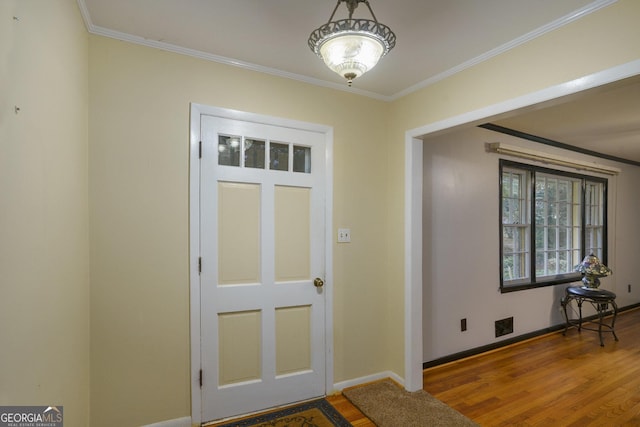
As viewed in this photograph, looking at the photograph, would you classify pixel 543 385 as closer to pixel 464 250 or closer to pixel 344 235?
pixel 464 250

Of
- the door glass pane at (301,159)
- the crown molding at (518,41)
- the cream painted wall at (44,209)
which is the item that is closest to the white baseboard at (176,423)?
the cream painted wall at (44,209)

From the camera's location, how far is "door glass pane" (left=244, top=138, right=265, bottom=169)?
2.31 metres

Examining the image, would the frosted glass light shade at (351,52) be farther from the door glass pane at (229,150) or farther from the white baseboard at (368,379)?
the white baseboard at (368,379)

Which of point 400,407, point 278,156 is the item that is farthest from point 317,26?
point 400,407

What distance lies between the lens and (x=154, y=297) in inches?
78.8

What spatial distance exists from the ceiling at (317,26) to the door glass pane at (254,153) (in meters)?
0.53

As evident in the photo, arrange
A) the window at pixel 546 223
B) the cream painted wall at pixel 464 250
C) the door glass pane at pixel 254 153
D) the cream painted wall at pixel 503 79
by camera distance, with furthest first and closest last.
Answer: the window at pixel 546 223 → the cream painted wall at pixel 464 250 → the door glass pane at pixel 254 153 → the cream painted wall at pixel 503 79

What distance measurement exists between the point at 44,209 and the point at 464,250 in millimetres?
3285

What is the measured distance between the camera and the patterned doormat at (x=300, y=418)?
2148mm

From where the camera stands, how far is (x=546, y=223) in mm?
4191

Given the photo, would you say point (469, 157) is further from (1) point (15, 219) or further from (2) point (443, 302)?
(1) point (15, 219)

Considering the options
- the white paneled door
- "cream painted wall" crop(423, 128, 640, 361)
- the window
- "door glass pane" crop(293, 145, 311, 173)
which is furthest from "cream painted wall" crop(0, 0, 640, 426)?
the window

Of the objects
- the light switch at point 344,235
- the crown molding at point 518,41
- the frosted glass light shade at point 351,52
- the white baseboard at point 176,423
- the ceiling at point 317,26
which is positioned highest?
the ceiling at point 317,26

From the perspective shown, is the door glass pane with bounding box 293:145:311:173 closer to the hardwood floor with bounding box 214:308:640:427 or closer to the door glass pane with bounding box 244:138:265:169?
the door glass pane with bounding box 244:138:265:169
